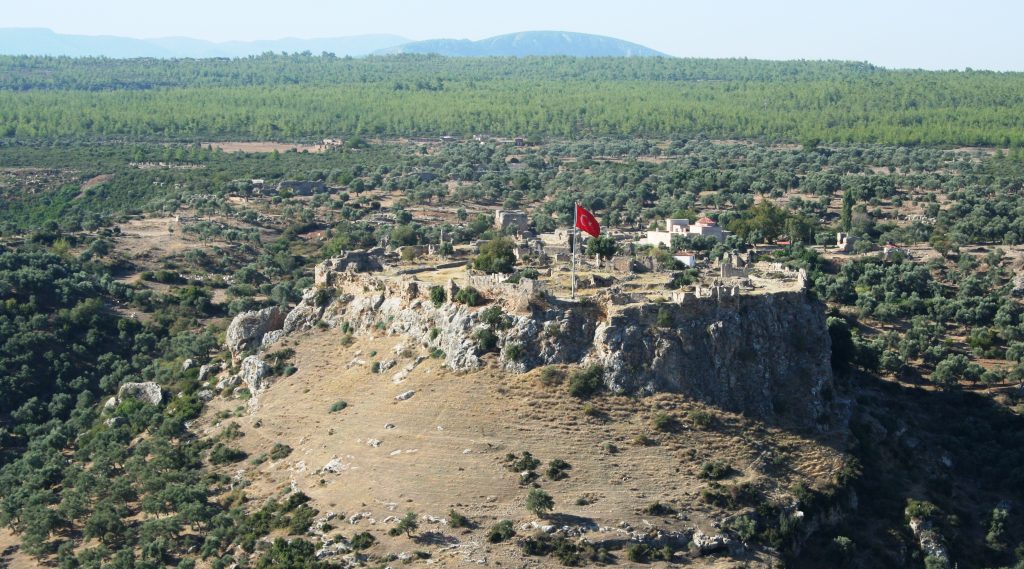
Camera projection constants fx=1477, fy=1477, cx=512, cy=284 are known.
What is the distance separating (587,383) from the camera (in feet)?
171

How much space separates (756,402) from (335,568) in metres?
16.7

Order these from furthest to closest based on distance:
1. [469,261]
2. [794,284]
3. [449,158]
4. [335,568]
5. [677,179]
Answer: [449,158]
[677,179]
[469,261]
[794,284]
[335,568]

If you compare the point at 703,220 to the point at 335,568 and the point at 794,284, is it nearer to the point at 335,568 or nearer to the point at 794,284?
the point at 794,284

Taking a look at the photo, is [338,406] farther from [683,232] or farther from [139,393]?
[683,232]

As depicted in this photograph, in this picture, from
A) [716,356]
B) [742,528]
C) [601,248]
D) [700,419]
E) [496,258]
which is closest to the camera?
[742,528]

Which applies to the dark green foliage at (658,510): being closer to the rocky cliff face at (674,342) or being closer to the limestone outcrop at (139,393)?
the rocky cliff face at (674,342)

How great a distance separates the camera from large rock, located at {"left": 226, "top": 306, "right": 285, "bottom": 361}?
6381 centimetres

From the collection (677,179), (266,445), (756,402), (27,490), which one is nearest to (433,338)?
(266,445)

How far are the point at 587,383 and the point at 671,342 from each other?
3348 mm

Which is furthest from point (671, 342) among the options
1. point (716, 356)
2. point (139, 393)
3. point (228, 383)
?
point (139, 393)

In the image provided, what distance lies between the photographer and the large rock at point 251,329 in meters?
63.8

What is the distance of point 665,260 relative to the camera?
224 feet

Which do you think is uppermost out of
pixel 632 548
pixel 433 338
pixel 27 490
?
pixel 433 338

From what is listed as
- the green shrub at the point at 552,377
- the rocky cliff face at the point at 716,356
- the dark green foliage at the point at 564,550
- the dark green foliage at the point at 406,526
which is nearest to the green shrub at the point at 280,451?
the dark green foliage at the point at 406,526
